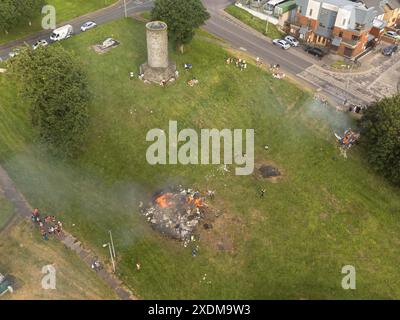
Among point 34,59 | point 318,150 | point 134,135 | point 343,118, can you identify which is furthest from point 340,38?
point 34,59

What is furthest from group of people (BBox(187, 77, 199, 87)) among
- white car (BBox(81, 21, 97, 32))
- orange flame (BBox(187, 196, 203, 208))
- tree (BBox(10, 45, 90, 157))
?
white car (BBox(81, 21, 97, 32))

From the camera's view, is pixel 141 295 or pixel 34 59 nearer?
pixel 141 295

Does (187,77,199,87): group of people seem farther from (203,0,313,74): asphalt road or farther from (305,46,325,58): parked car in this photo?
(305,46,325,58): parked car

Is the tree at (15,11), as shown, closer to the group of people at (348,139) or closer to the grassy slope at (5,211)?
the grassy slope at (5,211)

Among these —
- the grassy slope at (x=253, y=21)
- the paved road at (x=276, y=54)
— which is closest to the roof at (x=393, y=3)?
the grassy slope at (x=253, y=21)

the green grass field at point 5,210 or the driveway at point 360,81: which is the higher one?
the driveway at point 360,81
